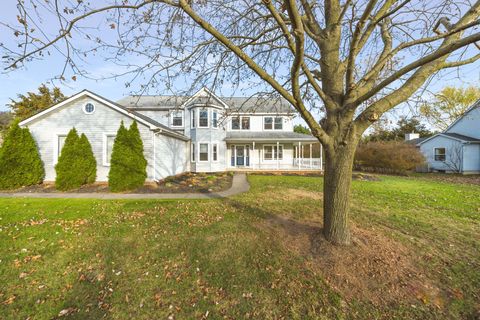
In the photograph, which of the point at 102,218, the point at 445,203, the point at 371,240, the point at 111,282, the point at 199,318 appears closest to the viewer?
the point at 199,318

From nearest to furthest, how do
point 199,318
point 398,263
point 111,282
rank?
1. point 199,318
2. point 111,282
3. point 398,263

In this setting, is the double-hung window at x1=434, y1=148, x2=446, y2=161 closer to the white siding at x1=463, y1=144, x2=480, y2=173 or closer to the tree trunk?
the white siding at x1=463, y1=144, x2=480, y2=173

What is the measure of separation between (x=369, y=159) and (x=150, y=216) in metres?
22.6

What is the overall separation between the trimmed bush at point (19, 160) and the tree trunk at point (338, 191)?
14443 millimetres

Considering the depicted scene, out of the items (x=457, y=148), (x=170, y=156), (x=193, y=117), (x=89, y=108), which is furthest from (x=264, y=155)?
(x=457, y=148)

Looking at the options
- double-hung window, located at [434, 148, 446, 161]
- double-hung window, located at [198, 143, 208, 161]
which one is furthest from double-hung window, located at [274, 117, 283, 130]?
double-hung window, located at [434, 148, 446, 161]

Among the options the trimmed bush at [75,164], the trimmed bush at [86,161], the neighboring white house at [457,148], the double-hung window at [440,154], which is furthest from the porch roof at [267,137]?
the double-hung window at [440,154]

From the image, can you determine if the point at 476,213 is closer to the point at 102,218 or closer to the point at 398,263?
the point at 398,263

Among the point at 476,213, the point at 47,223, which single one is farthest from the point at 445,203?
the point at 47,223

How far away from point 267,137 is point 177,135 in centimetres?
812

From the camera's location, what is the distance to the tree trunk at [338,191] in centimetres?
375

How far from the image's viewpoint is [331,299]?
114 inches

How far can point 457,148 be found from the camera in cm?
2197

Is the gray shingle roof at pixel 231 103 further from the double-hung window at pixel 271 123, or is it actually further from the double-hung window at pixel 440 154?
the double-hung window at pixel 440 154
